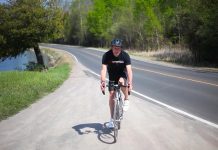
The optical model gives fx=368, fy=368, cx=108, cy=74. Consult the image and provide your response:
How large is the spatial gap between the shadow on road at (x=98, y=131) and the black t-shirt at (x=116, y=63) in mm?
1209

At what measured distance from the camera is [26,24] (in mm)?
32094

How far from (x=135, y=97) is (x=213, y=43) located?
1833 centimetres

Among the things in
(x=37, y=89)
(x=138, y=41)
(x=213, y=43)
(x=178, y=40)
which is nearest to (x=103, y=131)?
(x=37, y=89)

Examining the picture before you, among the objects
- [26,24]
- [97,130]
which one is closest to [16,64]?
[26,24]

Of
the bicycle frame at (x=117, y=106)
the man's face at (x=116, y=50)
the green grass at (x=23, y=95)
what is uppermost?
the man's face at (x=116, y=50)

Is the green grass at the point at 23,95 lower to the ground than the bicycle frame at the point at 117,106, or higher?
lower

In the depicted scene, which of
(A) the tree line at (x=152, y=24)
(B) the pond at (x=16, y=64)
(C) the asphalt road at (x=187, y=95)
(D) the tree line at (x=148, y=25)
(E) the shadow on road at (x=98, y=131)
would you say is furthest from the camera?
(B) the pond at (x=16, y=64)

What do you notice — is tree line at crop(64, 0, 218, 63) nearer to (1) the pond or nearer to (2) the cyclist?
(1) the pond

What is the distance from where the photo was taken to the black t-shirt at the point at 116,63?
7.96 metres

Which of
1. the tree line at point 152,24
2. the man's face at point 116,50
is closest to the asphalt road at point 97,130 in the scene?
the man's face at point 116,50

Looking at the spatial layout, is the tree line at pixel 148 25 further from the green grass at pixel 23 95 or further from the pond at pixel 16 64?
the green grass at pixel 23 95

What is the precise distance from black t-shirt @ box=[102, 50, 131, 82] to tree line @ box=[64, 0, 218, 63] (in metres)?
21.4

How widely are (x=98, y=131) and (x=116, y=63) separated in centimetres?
163

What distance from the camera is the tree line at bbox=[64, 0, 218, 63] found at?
3034 centimetres
